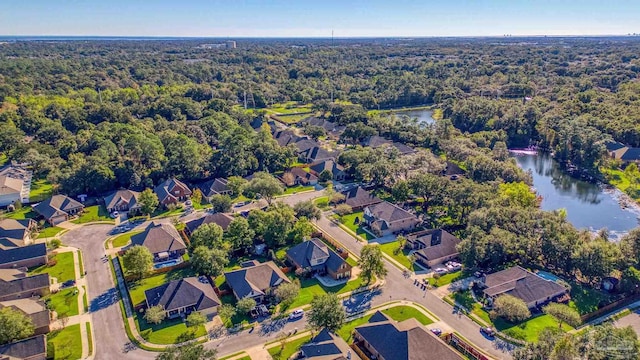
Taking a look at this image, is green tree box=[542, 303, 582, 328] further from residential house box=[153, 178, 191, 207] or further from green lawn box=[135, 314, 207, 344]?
→ residential house box=[153, 178, 191, 207]

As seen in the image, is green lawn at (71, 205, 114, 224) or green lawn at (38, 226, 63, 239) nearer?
green lawn at (38, 226, 63, 239)

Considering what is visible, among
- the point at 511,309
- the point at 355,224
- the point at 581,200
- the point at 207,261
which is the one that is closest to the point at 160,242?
the point at 207,261

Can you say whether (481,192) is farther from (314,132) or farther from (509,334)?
(314,132)

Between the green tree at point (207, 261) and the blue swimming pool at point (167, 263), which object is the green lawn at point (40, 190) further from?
the green tree at point (207, 261)

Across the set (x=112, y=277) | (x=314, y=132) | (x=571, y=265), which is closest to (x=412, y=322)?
(x=571, y=265)

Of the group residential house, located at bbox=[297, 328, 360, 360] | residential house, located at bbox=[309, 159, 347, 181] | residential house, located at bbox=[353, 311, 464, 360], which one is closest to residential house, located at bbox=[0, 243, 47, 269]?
residential house, located at bbox=[297, 328, 360, 360]

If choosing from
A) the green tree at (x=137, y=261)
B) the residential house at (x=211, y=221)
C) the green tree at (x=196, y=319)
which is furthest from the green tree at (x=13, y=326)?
the residential house at (x=211, y=221)
